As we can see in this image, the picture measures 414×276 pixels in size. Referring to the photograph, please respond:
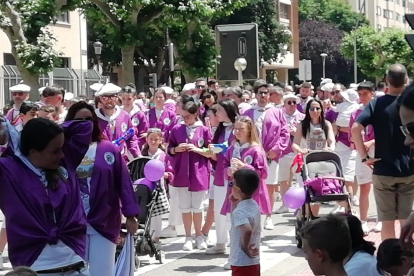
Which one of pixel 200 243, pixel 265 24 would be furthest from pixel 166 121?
pixel 265 24

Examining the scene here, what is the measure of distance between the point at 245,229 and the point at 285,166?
592 cm

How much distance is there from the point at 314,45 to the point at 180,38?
54.3m

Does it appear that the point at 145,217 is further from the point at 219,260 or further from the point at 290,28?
the point at 290,28

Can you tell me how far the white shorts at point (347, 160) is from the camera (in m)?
11.9

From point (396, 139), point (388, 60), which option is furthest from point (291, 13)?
point (396, 139)

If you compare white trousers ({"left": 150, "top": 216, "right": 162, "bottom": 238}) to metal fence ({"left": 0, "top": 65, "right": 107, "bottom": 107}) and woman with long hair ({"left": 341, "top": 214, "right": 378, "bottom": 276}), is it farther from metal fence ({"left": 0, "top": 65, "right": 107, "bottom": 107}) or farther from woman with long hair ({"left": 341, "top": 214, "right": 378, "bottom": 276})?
metal fence ({"left": 0, "top": 65, "right": 107, "bottom": 107})

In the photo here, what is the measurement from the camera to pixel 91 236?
239 inches

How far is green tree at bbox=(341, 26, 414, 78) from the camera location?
227 feet

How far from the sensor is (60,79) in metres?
35.9

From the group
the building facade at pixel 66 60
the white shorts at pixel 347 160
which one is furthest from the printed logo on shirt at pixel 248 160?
the building facade at pixel 66 60

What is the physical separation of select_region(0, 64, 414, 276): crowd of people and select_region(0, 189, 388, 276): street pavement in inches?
9.1

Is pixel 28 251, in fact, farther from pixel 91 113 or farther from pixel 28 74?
pixel 28 74

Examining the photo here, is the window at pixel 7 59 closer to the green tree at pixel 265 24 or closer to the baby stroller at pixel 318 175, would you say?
the green tree at pixel 265 24

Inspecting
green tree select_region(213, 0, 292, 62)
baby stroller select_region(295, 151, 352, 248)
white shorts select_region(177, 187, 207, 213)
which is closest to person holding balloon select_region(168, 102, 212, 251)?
white shorts select_region(177, 187, 207, 213)
